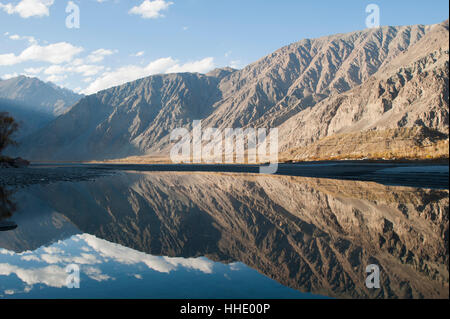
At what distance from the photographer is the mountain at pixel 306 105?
78.2 m

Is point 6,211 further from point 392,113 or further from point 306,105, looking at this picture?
point 306,105

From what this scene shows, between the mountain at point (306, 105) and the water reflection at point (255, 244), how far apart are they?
60073mm

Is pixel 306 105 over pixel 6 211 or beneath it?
over

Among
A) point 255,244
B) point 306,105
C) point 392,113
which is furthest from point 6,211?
point 306,105

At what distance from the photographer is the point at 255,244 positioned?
9.82m

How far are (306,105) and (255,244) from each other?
461 feet

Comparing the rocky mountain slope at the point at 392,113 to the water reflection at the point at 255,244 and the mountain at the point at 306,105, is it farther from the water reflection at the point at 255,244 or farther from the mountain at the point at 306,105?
the water reflection at the point at 255,244

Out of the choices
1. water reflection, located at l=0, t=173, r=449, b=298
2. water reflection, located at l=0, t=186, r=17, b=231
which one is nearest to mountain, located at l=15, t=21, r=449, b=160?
water reflection, located at l=0, t=173, r=449, b=298

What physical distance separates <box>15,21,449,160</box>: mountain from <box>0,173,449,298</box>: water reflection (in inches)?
2365

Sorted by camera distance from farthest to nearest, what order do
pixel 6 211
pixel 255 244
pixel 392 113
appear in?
pixel 392 113
pixel 6 211
pixel 255 244

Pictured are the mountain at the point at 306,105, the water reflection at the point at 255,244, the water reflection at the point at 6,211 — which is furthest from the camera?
the mountain at the point at 306,105

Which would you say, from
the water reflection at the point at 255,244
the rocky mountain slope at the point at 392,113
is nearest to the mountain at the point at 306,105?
the rocky mountain slope at the point at 392,113

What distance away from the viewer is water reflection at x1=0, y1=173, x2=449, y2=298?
6.67 metres

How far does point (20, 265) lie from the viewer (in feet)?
27.1
